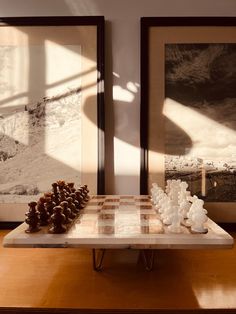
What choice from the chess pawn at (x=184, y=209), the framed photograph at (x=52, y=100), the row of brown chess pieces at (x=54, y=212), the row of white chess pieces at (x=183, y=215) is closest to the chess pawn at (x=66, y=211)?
the row of brown chess pieces at (x=54, y=212)

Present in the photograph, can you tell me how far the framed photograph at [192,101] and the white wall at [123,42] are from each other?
10 centimetres

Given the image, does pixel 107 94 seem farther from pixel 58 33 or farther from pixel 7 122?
pixel 7 122

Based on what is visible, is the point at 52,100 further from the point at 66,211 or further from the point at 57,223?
the point at 57,223

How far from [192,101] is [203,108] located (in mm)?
136

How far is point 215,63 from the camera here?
4074mm

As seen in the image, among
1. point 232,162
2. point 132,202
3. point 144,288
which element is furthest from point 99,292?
point 232,162

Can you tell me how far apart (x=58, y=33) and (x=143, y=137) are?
1414 mm

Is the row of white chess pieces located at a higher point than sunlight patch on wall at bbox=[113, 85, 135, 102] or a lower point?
lower

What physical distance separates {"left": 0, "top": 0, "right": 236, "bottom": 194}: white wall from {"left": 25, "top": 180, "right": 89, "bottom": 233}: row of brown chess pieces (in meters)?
1.20

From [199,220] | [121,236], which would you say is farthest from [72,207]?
[199,220]

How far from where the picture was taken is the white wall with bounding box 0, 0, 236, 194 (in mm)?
4125

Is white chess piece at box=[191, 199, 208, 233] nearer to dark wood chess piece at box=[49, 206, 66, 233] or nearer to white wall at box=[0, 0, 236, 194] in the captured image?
dark wood chess piece at box=[49, 206, 66, 233]

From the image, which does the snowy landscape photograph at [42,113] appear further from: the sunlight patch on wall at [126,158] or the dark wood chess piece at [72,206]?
the dark wood chess piece at [72,206]

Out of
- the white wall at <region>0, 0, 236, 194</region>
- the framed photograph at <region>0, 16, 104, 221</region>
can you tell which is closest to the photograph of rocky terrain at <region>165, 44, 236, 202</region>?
the white wall at <region>0, 0, 236, 194</region>
